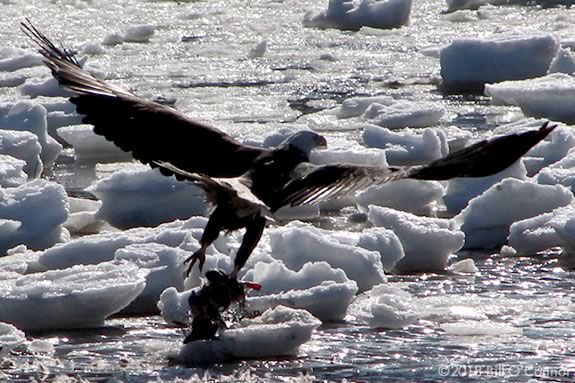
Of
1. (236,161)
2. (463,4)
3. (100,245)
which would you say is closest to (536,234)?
(236,161)

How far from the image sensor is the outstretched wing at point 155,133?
5.97 m

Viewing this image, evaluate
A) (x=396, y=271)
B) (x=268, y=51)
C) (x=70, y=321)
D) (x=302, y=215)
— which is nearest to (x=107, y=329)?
(x=70, y=321)

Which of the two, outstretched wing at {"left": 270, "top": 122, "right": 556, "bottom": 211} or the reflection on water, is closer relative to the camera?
outstretched wing at {"left": 270, "top": 122, "right": 556, "bottom": 211}

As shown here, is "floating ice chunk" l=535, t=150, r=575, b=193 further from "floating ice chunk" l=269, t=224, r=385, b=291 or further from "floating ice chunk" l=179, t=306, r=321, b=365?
"floating ice chunk" l=179, t=306, r=321, b=365

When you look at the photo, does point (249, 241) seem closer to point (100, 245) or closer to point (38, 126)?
point (100, 245)

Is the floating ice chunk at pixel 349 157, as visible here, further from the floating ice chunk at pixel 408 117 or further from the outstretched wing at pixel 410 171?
the outstretched wing at pixel 410 171

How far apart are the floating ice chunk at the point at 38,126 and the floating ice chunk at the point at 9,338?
138 inches

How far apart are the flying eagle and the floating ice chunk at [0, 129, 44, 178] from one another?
1.82 meters

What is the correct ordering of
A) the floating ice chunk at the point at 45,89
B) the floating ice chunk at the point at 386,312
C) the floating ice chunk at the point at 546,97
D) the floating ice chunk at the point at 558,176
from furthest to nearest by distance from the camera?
the floating ice chunk at the point at 45,89 → the floating ice chunk at the point at 546,97 → the floating ice chunk at the point at 558,176 → the floating ice chunk at the point at 386,312

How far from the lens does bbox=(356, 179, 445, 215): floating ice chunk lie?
7801 mm

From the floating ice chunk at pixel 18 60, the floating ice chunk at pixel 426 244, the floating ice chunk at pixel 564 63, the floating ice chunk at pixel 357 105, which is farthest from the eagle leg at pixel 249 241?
the floating ice chunk at pixel 18 60

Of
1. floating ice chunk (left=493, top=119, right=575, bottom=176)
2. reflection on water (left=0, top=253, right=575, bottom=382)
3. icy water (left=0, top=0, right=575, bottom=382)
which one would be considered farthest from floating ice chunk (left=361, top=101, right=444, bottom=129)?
reflection on water (left=0, top=253, right=575, bottom=382)

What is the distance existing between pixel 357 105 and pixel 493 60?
4.62 ft

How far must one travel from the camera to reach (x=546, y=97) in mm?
9750
